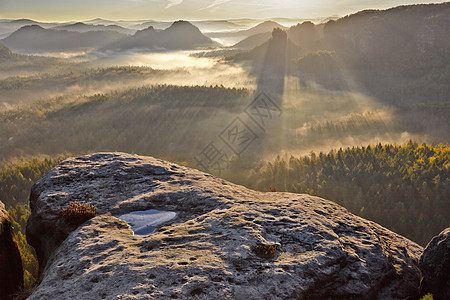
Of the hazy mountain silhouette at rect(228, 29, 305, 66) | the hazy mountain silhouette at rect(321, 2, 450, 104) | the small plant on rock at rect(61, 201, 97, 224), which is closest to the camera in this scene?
the small plant on rock at rect(61, 201, 97, 224)

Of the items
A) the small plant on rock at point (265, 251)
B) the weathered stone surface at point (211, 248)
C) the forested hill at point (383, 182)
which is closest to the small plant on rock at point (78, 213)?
the weathered stone surface at point (211, 248)

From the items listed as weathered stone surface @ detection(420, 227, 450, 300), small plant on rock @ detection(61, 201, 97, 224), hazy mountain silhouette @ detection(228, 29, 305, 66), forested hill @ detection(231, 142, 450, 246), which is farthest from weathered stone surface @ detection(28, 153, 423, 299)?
hazy mountain silhouette @ detection(228, 29, 305, 66)

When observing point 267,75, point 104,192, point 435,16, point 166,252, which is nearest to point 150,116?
point 104,192

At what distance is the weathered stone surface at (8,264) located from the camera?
30.7 feet

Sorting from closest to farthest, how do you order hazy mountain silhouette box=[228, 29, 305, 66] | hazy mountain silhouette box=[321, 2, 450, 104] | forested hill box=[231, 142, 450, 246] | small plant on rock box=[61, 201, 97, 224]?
small plant on rock box=[61, 201, 97, 224], forested hill box=[231, 142, 450, 246], hazy mountain silhouette box=[321, 2, 450, 104], hazy mountain silhouette box=[228, 29, 305, 66]

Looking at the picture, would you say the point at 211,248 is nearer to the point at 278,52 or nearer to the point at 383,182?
the point at 383,182

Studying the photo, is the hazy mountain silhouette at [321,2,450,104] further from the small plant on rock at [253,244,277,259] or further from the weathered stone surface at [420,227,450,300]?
the small plant on rock at [253,244,277,259]

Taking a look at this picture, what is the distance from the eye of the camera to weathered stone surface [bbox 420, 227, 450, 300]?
7379mm

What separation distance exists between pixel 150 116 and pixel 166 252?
218 ft

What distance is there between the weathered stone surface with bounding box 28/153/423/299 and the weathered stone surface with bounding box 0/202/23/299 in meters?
0.72

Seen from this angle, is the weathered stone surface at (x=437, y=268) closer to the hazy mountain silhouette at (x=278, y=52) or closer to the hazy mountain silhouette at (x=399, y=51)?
the hazy mountain silhouette at (x=399, y=51)

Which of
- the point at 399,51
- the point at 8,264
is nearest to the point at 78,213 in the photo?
the point at 8,264

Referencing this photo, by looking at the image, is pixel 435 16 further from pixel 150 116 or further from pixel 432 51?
pixel 150 116

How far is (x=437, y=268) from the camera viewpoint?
7.63 meters
